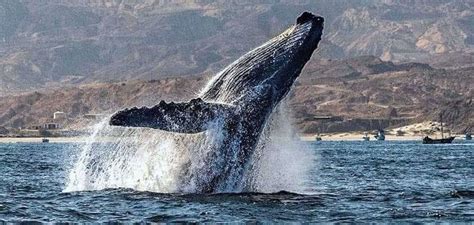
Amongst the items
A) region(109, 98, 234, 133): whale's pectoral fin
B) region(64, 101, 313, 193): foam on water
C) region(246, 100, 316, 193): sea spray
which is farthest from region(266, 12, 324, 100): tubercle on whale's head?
region(109, 98, 234, 133): whale's pectoral fin

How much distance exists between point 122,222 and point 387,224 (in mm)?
5619

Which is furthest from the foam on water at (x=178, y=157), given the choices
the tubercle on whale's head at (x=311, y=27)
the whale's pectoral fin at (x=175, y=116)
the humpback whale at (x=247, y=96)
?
the tubercle on whale's head at (x=311, y=27)

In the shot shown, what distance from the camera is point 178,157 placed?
25.6 metres

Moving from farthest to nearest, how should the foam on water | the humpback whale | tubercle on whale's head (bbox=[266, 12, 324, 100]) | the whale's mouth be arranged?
the whale's mouth
tubercle on whale's head (bbox=[266, 12, 324, 100])
the foam on water
the humpback whale

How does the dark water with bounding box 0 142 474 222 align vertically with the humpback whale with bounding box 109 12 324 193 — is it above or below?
below

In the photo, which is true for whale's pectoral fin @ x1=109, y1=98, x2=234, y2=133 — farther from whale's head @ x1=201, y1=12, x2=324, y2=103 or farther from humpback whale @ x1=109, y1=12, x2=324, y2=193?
whale's head @ x1=201, y1=12, x2=324, y2=103

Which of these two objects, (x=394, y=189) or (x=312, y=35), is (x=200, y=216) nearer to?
(x=312, y=35)

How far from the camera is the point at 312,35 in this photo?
1012 inches

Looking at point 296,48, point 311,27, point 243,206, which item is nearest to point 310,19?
point 311,27

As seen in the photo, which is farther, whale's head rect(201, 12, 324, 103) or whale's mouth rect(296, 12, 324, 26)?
whale's mouth rect(296, 12, 324, 26)

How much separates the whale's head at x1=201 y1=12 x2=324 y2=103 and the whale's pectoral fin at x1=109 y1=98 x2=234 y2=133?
0.75 meters

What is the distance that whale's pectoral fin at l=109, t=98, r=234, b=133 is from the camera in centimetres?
2245

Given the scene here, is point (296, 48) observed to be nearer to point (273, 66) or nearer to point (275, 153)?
point (273, 66)

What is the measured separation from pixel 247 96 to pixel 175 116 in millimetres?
2217
